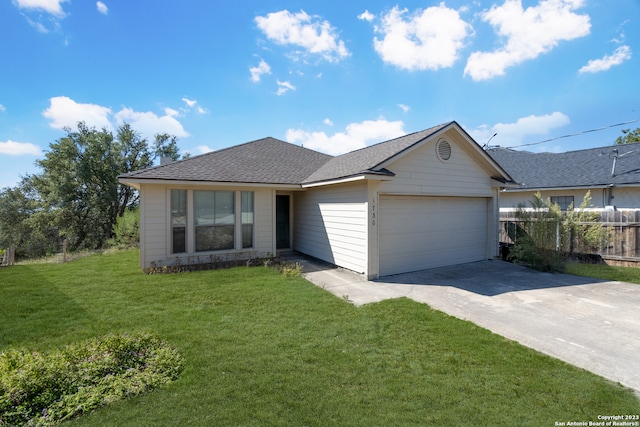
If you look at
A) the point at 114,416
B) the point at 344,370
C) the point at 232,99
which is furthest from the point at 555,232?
the point at 232,99

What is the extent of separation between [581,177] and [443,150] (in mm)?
9846

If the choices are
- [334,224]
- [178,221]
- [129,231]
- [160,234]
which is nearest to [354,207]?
[334,224]

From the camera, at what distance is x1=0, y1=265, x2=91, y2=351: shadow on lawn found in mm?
4137

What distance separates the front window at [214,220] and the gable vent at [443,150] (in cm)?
643

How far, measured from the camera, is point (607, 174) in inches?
506

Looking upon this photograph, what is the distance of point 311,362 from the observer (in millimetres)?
3467

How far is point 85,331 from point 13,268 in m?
7.45

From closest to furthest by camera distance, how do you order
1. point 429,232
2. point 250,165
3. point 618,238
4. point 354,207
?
point 354,207, point 429,232, point 618,238, point 250,165

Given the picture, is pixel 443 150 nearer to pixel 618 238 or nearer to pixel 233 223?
pixel 618 238

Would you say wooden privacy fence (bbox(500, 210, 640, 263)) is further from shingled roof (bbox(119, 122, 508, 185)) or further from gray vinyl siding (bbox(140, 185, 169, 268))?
gray vinyl siding (bbox(140, 185, 169, 268))

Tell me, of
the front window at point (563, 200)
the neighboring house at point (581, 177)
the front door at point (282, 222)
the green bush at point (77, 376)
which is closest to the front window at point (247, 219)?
the front door at point (282, 222)

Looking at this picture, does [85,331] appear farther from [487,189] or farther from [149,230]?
[487,189]

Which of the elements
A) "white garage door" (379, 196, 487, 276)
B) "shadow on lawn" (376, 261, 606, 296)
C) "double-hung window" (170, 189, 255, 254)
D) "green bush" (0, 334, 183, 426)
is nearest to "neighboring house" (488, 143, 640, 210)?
"white garage door" (379, 196, 487, 276)

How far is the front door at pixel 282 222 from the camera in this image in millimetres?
11364
